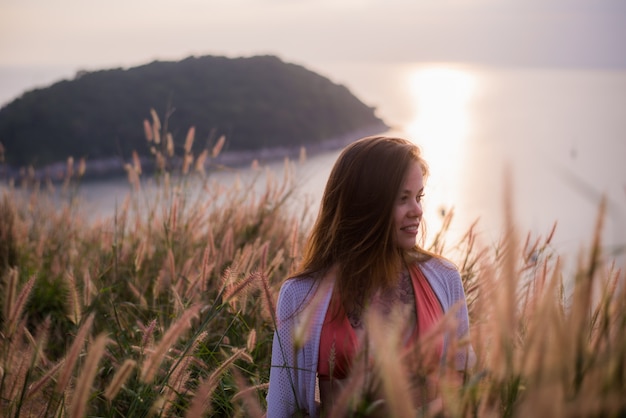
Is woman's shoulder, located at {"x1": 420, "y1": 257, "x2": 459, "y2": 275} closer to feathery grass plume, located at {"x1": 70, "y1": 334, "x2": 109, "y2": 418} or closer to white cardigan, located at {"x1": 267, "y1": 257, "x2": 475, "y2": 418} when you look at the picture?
white cardigan, located at {"x1": 267, "y1": 257, "x2": 475, "y2": 418}

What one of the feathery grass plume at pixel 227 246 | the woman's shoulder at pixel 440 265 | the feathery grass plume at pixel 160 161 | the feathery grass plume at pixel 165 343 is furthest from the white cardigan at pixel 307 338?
the feathery grass plume at pixel 160 161

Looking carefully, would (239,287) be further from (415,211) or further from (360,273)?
(415,211)

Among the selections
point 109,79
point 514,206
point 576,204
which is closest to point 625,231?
point 514,206

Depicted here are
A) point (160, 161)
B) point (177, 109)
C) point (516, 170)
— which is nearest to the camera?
point (516, 170)

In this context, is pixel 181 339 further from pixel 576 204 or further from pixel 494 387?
pixel 576 204

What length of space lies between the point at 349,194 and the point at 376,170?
11 centimetres

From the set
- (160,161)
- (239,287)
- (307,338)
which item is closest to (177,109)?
(160,161)

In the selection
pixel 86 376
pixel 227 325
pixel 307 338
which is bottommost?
pixel 227 325

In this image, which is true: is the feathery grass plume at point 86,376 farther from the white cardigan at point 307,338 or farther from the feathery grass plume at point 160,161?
the feathery grass plume at point 160,161

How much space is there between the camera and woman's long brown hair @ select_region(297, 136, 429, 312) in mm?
1916

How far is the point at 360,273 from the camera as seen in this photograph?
1.92 meters

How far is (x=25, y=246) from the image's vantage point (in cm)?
450

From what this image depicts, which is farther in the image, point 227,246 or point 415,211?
point 227,246

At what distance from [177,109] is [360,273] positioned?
1808 cm
